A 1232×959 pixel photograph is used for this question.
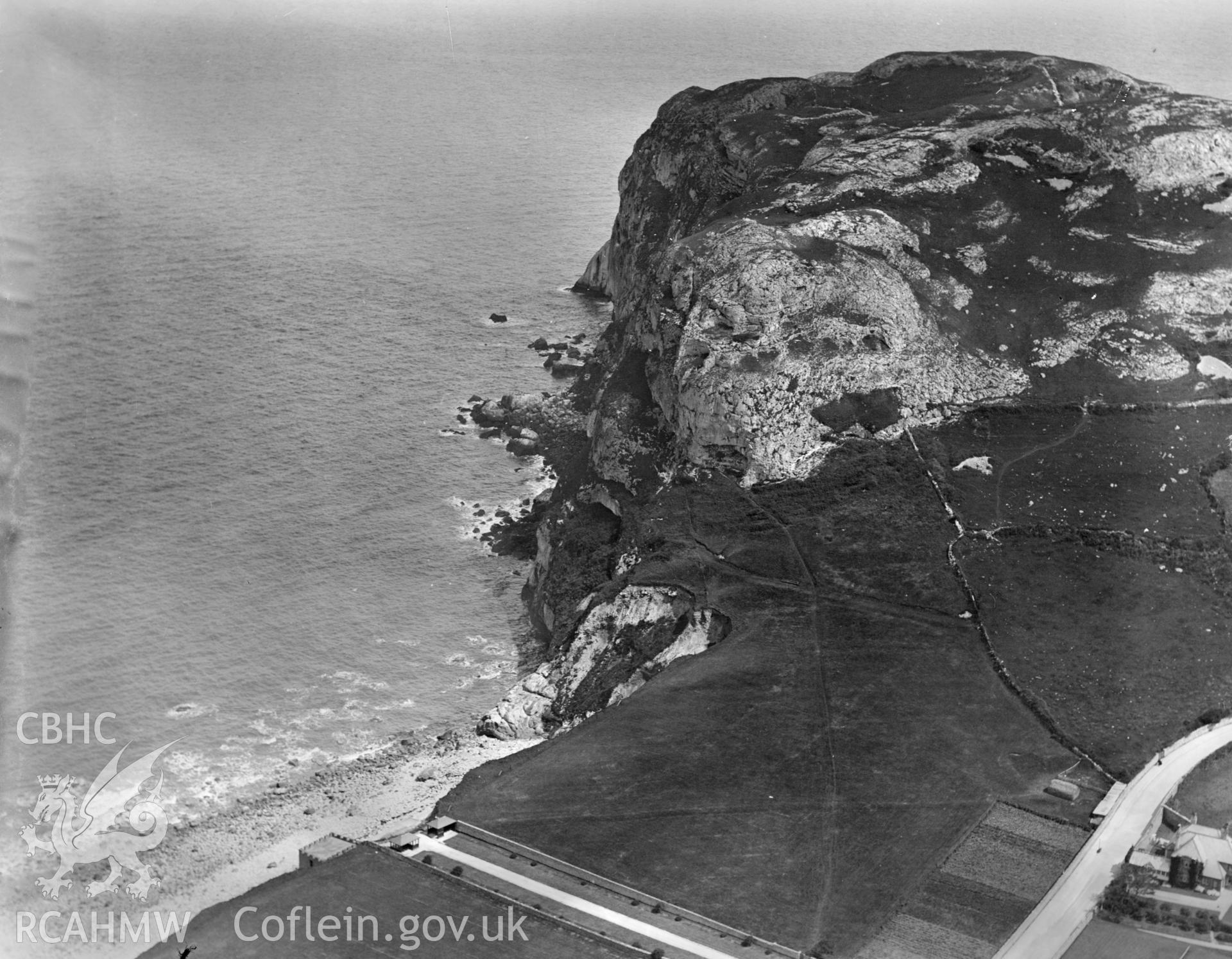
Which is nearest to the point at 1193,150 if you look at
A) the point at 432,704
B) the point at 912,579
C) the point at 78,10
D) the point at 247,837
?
the point at 912,579

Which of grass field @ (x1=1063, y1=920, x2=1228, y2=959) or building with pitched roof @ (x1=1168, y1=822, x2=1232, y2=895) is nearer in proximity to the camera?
grass field @ (x1=1063, y1=920, x2=1228, y2=959)

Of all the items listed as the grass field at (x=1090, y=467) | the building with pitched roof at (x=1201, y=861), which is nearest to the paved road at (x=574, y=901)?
the building with pitched roof at (x=1201, y=861)

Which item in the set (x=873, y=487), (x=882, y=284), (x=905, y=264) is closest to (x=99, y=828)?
(x=873, y=487)

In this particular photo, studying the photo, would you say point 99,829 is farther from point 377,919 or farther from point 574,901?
point 574,901

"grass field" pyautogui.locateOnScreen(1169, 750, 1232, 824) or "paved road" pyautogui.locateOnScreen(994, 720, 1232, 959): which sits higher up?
"grass field" pyautogui.locateOnScreen(1169, 750, 1232, 824)

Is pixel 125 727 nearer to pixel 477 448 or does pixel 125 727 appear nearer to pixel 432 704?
pixel 432 704

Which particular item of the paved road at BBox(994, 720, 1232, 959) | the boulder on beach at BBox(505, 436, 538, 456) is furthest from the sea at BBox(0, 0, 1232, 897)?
the paved road at BBox(994, 720, 1232, 959)

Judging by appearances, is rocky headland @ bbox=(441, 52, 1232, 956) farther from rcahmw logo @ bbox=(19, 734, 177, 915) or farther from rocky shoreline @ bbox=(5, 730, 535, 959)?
rcahmw logo @ bbox=(19, 734, 177, 915)
